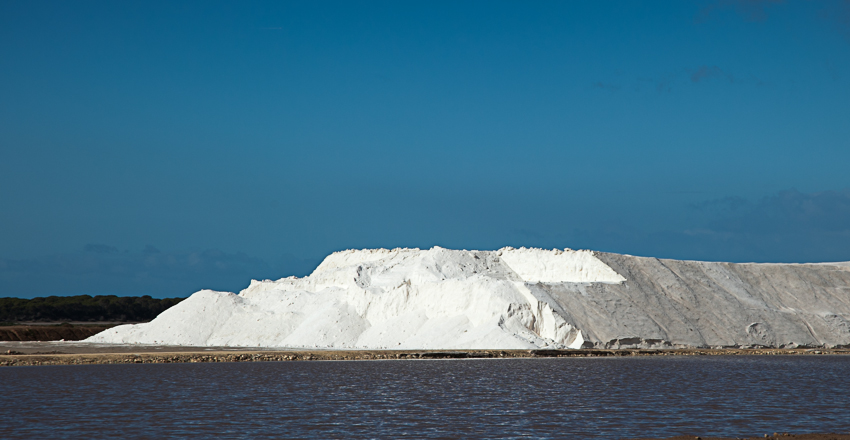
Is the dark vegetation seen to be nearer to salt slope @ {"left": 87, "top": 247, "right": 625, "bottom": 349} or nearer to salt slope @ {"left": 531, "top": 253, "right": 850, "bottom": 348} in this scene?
salt slope @ {"left": 87, "top": 247, "right": 625, "bottom": 349}

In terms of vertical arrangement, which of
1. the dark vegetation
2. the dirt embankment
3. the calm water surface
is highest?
the dark vegetation

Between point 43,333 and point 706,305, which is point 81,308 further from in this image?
point 706,305

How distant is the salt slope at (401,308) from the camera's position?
50.2 metres

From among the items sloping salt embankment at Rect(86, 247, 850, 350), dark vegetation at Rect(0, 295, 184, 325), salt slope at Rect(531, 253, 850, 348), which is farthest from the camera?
dark vegetation at Rect(0, 295, 184, 325)

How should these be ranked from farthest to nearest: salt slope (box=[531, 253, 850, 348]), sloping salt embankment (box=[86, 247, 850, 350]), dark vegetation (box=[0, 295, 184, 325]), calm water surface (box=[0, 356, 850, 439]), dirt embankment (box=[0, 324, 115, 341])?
dark vegetation (box=[0, 295, 184, 325]) < dirt embankment (box=[0, 324, 115, 341]) < salt slope (box=[531, 253, 850, 348]) < sloping salt embankment (box=[86, 247, 850, 350]) < calm water surface (box=[0, 356, 850, 439])

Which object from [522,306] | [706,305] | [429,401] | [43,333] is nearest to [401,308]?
[522,306]

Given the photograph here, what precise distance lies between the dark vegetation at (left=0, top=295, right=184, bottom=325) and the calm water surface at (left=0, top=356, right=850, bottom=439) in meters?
71.1

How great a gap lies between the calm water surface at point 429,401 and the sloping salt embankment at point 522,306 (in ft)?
41.6

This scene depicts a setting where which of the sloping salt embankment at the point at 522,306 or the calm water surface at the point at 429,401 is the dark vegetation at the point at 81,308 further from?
the calm water surface at the point at 429,401

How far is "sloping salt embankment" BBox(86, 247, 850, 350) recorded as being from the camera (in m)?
50.3

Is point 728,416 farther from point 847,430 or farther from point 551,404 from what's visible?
point 551,404

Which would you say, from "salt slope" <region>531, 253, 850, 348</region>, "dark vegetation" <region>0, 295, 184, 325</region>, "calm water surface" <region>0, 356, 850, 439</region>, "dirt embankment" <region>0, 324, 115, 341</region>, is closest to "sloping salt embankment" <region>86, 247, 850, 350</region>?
"salt slope" <region>531, 253, 850, 348</region>

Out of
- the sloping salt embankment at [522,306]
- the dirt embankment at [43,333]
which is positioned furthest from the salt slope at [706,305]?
the dirt embankment at [43,333]

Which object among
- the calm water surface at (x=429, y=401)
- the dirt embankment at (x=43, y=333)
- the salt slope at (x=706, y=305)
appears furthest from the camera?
the dirt embankment at (x=43, y=333)
